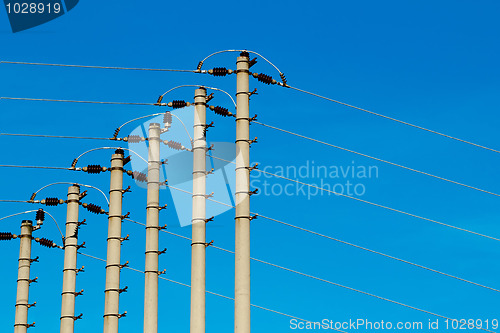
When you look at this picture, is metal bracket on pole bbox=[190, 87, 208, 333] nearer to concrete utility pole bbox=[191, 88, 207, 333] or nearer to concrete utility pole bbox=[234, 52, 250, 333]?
concrete utility pole bbox=[191, 88, 207, 333]

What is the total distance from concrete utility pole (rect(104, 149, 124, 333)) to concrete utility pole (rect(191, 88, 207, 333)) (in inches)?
271

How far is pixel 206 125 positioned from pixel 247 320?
877 cm

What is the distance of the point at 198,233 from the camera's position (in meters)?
27.6

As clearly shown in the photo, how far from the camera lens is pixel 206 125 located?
1145 inches

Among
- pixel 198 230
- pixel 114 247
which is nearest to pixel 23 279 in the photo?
pixel 114 247

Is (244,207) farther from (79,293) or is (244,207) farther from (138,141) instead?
(79,293)

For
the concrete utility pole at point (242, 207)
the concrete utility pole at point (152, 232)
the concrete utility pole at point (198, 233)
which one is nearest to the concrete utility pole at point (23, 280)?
the concrete utility pole at point (152, 232)

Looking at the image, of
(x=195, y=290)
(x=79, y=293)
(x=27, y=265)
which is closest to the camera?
(x=195, y=290)

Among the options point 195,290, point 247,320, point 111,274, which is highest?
point 111,274

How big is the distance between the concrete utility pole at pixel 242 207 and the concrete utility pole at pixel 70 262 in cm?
1591

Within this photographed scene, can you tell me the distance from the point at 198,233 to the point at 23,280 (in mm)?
15202

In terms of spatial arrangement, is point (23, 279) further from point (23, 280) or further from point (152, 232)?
point (152, 232)

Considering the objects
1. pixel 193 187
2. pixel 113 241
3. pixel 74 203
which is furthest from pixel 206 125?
pixel 74 203

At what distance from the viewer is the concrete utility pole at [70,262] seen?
36531 millimetres
